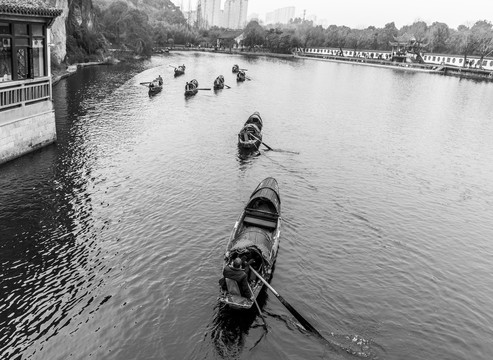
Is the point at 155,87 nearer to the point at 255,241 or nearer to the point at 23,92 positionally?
the point at 23,92

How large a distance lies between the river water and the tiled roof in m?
12.6

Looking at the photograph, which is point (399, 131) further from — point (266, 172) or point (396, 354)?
point (396, 354)

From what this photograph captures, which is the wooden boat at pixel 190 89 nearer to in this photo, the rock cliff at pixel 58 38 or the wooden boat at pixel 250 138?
the wooden boat at pixel 250 138

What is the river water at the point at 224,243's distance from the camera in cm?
1919

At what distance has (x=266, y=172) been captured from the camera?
40.9 metres

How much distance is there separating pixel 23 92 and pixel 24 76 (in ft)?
7.19

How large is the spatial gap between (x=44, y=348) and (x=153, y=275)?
688cm

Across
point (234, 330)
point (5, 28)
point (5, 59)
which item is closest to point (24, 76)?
point (5, 59)

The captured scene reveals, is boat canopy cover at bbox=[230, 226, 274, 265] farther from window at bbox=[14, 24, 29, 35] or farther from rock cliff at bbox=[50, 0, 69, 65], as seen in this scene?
rock cliff at bbox=[50, 0, 69, 65]

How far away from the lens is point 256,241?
23016mm

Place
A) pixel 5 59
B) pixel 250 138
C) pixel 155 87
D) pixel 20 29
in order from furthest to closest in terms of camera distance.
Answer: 1. pixel 155 87
2. pixel 250 138
3. pixel 20 29
4. pixel 5 59

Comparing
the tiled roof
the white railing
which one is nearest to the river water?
the white railing

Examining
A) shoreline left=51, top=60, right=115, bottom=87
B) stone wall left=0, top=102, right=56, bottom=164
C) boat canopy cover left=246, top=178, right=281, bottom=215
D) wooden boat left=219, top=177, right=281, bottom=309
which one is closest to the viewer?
wooden boat left=219, top=177, right=281, bottom=309

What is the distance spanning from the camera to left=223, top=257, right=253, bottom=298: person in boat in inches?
752
